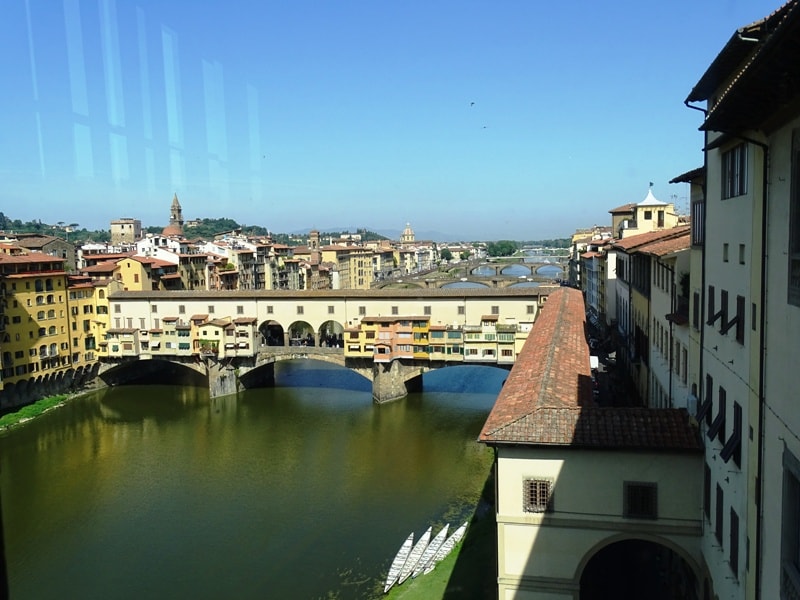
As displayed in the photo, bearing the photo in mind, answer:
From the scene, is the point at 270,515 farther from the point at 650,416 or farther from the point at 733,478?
the point at 733,478

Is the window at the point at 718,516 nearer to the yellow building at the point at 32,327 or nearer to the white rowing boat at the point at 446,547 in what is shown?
the white rowing boat at the point at 446,547

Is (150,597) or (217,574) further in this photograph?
(217,574)

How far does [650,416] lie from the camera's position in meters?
8.35

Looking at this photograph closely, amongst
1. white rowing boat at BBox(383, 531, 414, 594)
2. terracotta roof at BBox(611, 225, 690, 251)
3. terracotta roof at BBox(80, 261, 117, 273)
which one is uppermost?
terracotta roof at BBox(611, 225, 690, 251)

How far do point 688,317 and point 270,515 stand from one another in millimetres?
10030

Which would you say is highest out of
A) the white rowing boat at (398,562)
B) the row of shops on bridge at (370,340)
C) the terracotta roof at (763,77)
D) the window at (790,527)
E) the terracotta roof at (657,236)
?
the terracotta roof at (763,77)

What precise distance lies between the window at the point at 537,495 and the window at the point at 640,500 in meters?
A: 0.84

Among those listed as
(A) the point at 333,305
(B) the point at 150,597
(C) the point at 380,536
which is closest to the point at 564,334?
(C) the point at 380,536

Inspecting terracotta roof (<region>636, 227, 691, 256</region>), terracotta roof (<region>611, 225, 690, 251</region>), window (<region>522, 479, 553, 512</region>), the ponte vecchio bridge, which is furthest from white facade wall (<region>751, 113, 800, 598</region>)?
the ponte vecchio bridge

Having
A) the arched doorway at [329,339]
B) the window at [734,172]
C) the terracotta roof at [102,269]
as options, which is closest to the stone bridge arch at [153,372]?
the terracotta roof at [102,269]

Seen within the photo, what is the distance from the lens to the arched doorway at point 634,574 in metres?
9.84

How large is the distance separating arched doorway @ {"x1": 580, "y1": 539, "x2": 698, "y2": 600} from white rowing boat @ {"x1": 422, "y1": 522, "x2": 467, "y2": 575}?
2.77 meters

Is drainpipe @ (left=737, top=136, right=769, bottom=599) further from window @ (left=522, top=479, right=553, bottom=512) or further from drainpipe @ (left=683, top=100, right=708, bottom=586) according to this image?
window @ (left=522, top=479, right=553, bottom=512)

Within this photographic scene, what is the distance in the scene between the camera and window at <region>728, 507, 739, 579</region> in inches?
234
